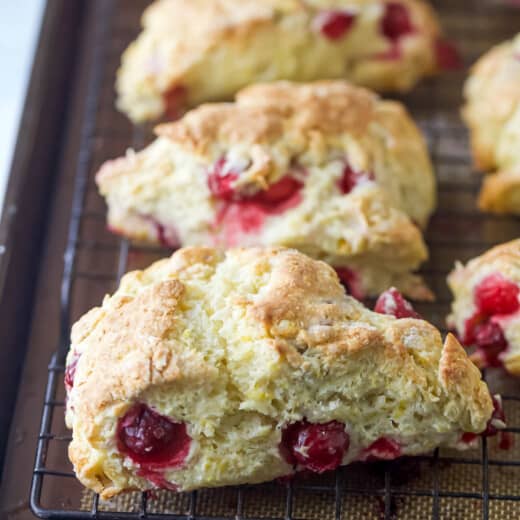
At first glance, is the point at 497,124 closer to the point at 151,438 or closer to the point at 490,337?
the point at 490,337

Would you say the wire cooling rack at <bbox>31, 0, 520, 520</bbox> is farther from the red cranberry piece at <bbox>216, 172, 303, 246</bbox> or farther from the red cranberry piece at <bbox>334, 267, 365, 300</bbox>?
the red cranberry piece at <bbox>216, 172, 303, 246</bbox>

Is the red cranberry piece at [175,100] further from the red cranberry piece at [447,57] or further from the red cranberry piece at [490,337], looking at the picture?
the red cranberry piece at [490,337]

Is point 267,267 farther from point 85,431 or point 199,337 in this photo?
point 85,431

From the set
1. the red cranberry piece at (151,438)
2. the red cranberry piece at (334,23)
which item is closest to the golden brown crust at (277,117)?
the red cranberry piece at (334,23)

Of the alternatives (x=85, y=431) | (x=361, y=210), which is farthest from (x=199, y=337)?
(x=361, y=210)

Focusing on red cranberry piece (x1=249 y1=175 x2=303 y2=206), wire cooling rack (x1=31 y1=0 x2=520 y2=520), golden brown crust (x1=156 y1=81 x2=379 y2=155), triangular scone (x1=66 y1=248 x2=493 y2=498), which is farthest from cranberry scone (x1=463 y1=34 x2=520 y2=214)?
triangular scone (x1=66 y1=248 x2=493 y2=498)
